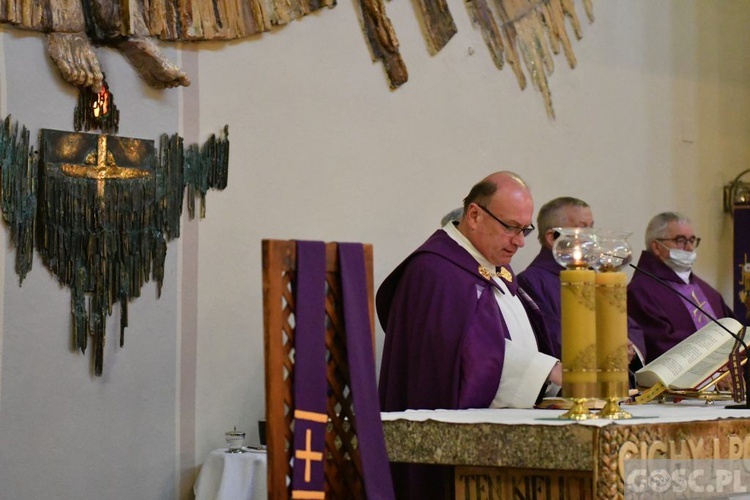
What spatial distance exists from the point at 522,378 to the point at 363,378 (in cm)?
142

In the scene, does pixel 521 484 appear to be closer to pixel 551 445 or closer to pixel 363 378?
pixel 551 445

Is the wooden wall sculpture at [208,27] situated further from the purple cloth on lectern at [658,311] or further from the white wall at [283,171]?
the purple cloth on lectern at [658,311]

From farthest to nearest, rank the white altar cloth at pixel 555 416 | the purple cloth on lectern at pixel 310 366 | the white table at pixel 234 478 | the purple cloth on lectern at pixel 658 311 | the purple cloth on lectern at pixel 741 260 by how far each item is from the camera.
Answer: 1. the purple cloth on lectern at pixel 741 260
2. the purple cloth on lectern at pixel 658 311
3. the white table at pixel 234 478
4. the white altar cloth at pixel 555 416
5. the purple cloth on lectern at pixel 310 366

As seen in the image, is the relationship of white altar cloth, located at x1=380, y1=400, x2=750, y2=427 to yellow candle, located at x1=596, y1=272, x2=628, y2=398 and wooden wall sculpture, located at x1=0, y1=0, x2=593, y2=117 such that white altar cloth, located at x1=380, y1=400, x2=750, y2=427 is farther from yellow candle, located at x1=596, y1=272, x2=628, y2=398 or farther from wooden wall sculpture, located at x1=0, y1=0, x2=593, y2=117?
wooden wall sculpture, located at x1=0, y1=0, x2=593, y2=117

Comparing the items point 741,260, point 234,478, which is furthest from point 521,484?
point 741,260

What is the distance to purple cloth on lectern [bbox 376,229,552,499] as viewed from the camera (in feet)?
14.8

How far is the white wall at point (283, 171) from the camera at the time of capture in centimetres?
548

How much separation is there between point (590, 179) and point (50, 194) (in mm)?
4264

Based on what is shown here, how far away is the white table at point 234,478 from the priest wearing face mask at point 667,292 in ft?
10.8

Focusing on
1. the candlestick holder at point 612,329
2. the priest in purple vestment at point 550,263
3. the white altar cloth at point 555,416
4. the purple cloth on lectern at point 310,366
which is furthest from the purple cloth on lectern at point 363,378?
the priest in purple vestment at point 550,263

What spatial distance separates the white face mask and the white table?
3532mm

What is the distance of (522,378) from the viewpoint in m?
4.46

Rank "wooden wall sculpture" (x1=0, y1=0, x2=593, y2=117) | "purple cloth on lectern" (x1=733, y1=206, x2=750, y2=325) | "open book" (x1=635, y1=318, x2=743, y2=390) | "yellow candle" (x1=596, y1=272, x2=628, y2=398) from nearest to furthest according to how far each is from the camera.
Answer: "yellow candle" (x1=596, y1=272, x2=628, y2=398), "open book" (x1=635, y1=318, x2=743, y2=390), "wooden wall sculpture" (x1=0, y1=0, x2=593, y2=117), "purple cloth on lectern" (x1=733, y1=206, x2=750, y2=325)

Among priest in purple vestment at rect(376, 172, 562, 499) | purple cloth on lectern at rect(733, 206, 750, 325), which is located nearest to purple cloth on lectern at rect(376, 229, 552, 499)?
priest in purple vestment at rect(376, 172, 562, 499)
